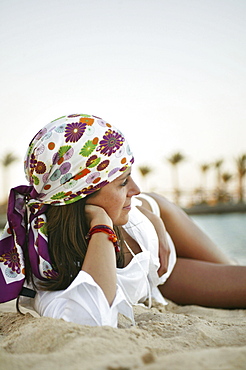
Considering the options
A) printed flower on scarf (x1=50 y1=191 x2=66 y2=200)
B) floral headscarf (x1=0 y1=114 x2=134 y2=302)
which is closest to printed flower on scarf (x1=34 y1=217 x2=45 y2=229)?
floral headscarf (x1=0 y1=114 x2=134 y2=302)

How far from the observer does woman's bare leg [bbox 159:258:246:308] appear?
2703mm

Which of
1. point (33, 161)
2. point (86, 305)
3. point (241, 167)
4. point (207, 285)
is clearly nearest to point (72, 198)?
point (33, 161)

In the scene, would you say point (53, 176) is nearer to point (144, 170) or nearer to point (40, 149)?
point (40, 149)

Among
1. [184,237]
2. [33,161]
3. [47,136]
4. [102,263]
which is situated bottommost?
[184,237]

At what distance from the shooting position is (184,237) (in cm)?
317

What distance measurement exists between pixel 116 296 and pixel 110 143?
0.78 meters

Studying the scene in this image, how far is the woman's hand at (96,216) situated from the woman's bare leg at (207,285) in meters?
1.18

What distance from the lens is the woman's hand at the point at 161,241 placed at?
8.88ft

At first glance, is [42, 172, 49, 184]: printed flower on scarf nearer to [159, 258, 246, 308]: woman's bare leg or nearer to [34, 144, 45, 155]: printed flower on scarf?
[34, 144, 45, 155]: printed flower on scarf

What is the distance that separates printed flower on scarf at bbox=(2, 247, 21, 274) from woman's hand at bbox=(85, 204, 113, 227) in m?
0.41

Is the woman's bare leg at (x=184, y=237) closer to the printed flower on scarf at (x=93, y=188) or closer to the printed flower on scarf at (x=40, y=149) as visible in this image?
the printed flower on scarf at (x=93, y=188)

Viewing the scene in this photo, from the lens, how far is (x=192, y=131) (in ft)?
76.3

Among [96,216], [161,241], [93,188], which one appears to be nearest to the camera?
[96,216]

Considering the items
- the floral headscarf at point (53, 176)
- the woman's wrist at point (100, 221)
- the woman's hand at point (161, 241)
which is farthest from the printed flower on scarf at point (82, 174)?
the woman's hand at point (161, 241)
